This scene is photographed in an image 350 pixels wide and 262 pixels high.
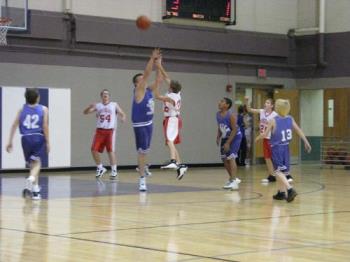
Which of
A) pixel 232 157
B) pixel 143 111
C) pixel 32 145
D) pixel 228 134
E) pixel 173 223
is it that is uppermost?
pixel 143 111

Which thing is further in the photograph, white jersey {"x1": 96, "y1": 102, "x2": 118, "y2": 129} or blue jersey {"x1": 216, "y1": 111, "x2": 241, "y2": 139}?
white jersey {"x1": 96, "y1": 102, "x2": 118, "y2": 129}

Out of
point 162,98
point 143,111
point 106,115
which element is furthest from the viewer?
point 106,115

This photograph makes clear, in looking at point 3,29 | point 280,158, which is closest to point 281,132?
point 280,158

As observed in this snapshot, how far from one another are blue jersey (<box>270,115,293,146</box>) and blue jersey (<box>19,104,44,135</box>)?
3.66 m

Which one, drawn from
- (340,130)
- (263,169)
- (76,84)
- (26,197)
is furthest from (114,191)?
(340,130)

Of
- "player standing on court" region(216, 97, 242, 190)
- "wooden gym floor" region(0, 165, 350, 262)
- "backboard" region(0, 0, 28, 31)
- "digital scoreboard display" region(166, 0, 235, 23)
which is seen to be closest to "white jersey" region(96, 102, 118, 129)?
"wooden gym floor" region(0, 165, 350, 262)

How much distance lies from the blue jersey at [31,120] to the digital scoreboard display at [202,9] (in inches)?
411

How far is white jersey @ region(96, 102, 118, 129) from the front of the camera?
17203mm

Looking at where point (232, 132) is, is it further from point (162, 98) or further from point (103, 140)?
point (103, 140)

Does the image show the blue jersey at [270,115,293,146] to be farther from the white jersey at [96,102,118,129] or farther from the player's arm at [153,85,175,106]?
the white jersey at [96,102,118,129]

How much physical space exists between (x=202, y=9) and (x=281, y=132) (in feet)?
36.7

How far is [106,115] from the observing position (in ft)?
56.6

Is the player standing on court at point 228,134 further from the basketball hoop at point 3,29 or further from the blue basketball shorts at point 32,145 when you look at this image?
the basketball hoop at point 3,29

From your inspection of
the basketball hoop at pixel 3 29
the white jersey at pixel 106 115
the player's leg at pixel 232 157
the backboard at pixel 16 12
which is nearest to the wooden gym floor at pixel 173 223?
the player's leg at pixel 232 157
